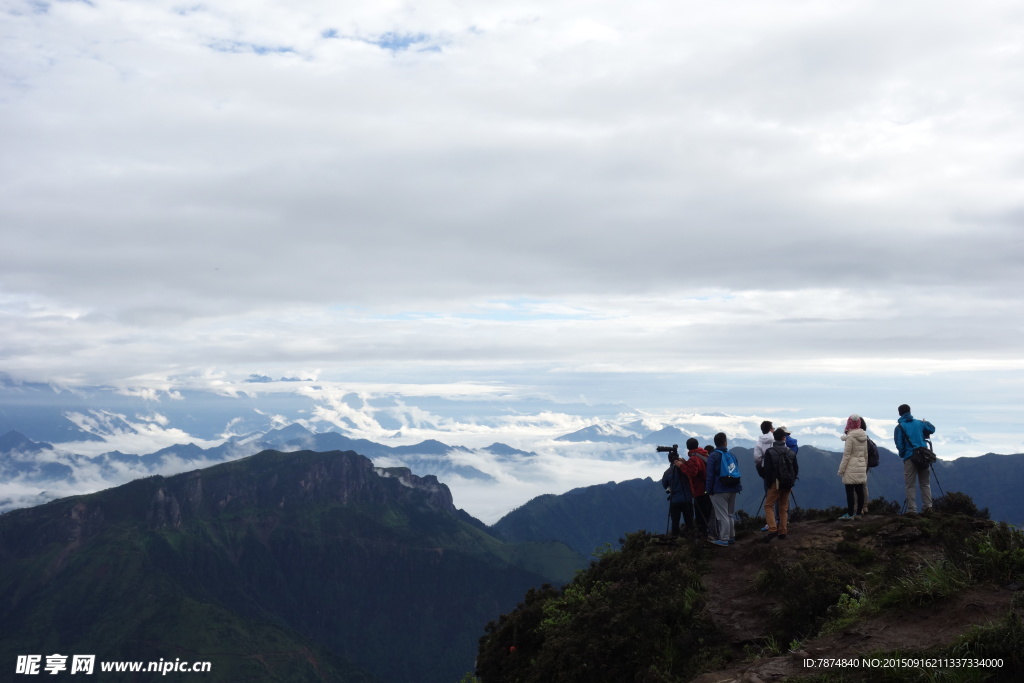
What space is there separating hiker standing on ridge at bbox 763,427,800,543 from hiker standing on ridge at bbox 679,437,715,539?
75.8 inches

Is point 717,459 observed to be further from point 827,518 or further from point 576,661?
point 576,661

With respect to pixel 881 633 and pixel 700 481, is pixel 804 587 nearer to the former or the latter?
pixel 881 633

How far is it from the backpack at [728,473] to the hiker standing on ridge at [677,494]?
175 cm

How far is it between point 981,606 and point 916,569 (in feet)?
12.1

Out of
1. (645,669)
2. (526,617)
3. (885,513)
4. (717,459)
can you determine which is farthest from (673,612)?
(885,513)

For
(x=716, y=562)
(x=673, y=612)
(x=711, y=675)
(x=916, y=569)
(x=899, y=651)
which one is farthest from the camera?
(x=716, y=562)

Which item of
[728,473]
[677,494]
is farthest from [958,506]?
[677,494]

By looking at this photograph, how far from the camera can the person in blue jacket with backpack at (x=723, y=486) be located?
22.6m

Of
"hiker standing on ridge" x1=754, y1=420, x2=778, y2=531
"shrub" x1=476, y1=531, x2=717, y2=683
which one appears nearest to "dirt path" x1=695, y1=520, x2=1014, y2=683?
"shrub" x1=476, y1=531, x2=717, y2=683

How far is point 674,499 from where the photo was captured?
24969 mm

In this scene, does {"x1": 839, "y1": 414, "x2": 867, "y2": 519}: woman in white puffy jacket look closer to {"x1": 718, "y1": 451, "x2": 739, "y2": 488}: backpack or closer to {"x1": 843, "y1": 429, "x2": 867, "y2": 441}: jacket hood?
{"x1": 843, "y1": 429, "x2": 867, "y2": 441}: jacket hood

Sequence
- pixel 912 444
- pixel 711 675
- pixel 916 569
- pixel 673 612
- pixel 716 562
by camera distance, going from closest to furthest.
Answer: pixel 711 675
pixel 916 569
pixel 673 612
pixel 716 562
pixel 912 444

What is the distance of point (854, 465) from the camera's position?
933 inches

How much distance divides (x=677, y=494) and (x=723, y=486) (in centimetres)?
243
